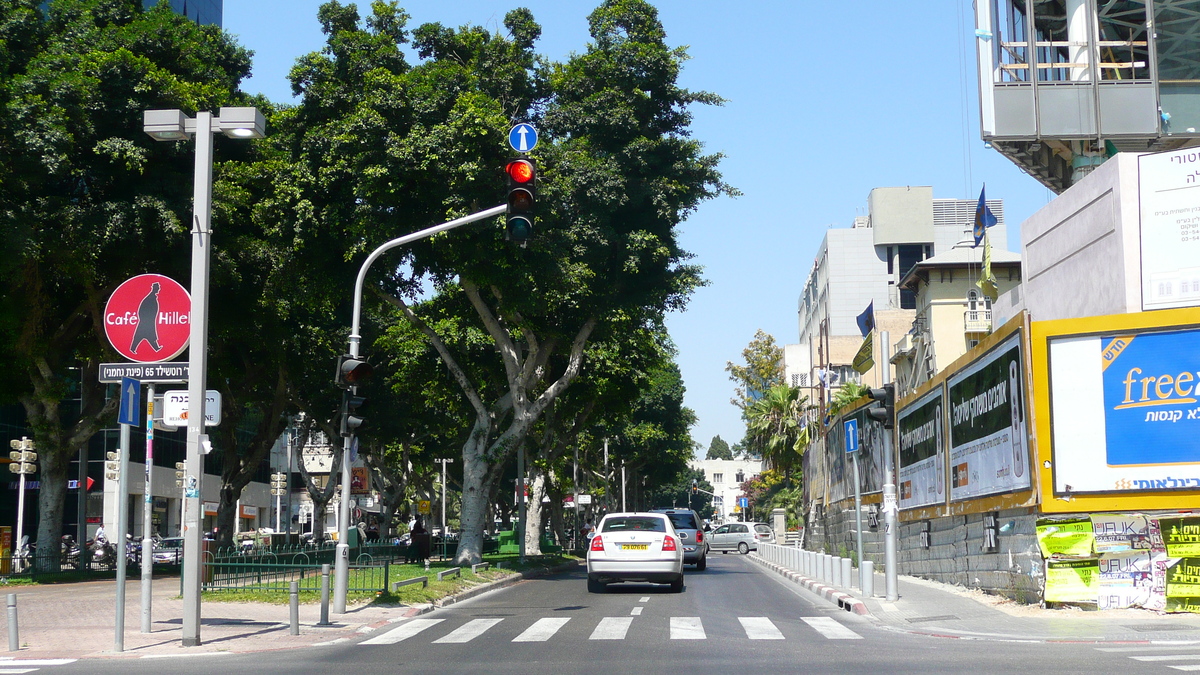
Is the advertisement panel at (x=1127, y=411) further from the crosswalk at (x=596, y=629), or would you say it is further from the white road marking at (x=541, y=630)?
the white road marking at (x=541, y=630)

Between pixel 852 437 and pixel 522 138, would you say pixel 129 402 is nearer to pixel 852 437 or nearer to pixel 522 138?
pixel 522 138

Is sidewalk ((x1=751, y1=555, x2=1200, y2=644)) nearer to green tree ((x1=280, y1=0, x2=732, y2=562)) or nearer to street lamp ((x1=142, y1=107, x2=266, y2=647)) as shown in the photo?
street lamp ((x1=142, y1=107, x2=266, y2=647))

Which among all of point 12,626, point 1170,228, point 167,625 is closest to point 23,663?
point 12,626

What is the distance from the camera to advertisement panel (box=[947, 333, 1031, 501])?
1714cm

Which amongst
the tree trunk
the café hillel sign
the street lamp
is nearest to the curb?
the street lamp

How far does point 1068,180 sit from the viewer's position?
3688 centimetres

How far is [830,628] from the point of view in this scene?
15.4 meters

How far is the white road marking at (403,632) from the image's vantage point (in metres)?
14.2

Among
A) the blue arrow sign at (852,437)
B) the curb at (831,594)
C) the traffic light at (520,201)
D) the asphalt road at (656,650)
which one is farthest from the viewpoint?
the blue arrow sign at (852,437)

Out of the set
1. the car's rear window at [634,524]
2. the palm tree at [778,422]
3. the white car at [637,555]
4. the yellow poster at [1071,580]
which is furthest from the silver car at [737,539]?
the yellow poster at [1071,580]

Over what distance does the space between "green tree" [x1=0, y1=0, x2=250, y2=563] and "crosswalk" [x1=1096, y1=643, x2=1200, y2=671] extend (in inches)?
875

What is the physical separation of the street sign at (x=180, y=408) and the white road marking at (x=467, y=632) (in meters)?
3.92

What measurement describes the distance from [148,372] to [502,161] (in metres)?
14.4

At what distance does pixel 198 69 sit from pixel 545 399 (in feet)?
42.0
